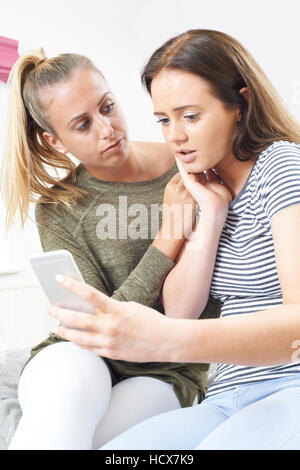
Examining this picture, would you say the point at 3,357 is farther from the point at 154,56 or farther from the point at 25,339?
the point at 25,339

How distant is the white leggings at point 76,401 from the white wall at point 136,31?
191cm

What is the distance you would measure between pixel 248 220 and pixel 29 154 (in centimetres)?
55

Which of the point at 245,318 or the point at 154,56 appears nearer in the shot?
the point at 245,318

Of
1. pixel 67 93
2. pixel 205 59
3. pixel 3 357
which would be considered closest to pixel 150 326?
pixel 205 59

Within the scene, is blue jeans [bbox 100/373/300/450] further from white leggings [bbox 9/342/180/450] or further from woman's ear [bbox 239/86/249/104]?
woman's ear [bbox 239/86/249/104]

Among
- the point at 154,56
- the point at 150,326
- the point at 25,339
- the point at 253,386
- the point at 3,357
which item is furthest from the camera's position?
the point at 25,339

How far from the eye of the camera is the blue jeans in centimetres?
66

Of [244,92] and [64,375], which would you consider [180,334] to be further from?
[244,92]

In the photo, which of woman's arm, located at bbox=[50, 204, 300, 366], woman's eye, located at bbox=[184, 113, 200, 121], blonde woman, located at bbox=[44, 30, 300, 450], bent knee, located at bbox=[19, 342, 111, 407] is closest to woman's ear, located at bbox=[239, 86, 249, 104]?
blonde woman, located at bbox=[44, 30, 300, 450]

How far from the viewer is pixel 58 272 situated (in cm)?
71

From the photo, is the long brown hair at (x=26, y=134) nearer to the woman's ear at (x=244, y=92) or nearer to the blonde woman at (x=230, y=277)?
the blonde woman at (x=230, y=277)

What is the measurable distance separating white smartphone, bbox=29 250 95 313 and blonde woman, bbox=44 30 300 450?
3 centimetres

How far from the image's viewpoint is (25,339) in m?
3.01
